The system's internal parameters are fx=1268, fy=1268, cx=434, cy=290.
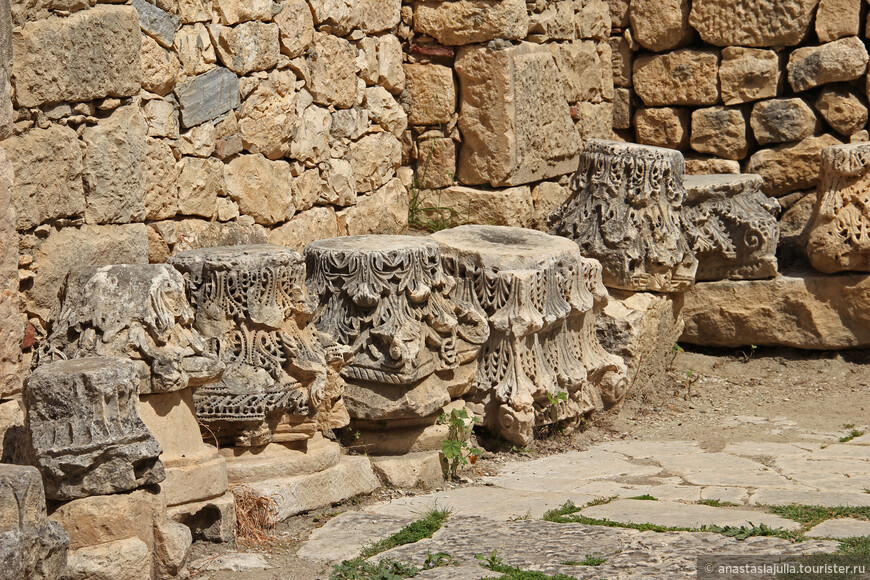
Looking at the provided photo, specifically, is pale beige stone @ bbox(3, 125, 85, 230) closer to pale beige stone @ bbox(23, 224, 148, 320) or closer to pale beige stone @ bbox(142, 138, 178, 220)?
pale beige stone @ bbox(23, 224, 148, 320)

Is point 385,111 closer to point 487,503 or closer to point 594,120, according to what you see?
point 594,120

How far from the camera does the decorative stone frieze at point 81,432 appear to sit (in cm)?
396

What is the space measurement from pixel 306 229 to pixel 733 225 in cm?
290

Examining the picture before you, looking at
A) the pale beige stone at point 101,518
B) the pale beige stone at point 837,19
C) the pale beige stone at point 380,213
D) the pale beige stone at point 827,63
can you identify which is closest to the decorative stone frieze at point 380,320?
the pale beige stone at point 380,213

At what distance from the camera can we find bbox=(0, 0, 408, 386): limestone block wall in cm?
455

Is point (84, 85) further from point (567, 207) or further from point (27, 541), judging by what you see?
point (567, 207)

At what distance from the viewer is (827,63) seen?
8438 millimetres

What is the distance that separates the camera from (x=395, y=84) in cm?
741

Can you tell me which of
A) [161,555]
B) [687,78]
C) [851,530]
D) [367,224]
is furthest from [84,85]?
[687,78]

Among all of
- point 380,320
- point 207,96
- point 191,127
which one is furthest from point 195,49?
point 380,320

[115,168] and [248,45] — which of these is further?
[248,45]

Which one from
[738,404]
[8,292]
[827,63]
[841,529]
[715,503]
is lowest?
[738,404]

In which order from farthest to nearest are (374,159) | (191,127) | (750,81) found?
1. (750,81)
2. (374,159)
3. (191,127)

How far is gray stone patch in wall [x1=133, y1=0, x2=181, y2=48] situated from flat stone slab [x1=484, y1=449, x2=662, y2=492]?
94.0 inches
